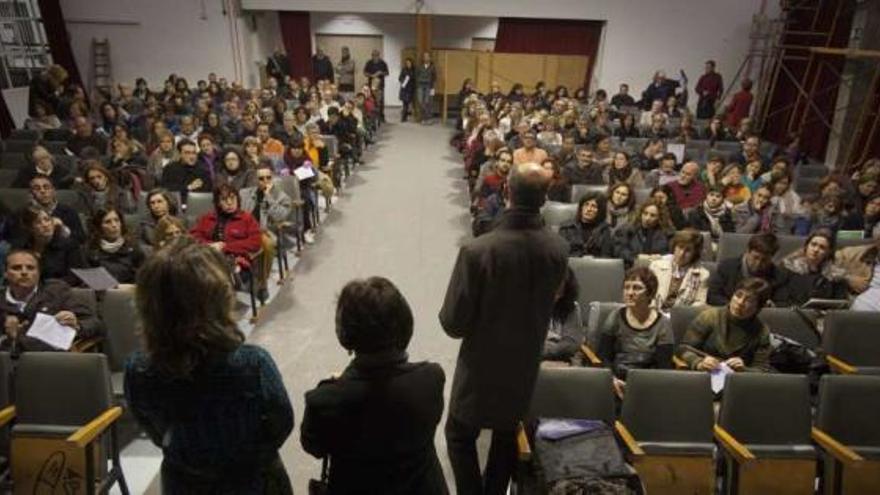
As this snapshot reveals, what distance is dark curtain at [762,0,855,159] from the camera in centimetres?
926

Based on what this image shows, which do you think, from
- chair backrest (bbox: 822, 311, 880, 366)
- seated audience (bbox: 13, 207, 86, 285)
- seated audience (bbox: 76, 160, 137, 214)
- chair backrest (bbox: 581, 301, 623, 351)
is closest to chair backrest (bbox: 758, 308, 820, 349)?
chair backrest (bbox: 822, 311, 880, 366)

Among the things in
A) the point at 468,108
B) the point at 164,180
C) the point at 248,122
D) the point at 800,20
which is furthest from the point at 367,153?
the point at 800,20

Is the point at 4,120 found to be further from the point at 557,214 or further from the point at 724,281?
the point at 724,281

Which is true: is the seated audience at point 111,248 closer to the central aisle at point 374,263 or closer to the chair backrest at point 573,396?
the central aisle at point 374,263

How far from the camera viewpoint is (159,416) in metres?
1.47

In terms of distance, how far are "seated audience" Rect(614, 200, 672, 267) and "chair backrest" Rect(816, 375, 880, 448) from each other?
5.38ft

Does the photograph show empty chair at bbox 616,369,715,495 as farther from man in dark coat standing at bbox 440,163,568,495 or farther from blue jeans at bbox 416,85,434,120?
blue jeans at bbox 416,85,434,120

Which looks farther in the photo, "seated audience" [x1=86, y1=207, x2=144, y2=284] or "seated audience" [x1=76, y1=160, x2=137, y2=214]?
"seated audience" [x1=76, y1=160, x2=137, y2=214]

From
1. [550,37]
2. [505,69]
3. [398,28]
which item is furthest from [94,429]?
[398,28]

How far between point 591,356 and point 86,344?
2.45 metres

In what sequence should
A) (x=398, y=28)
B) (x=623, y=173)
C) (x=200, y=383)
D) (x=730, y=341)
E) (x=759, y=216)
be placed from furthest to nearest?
(x=398, y=28) → (x=623, y=173) → (x=759, y=216) → (x=730, y=341) → (x=200, y=383)

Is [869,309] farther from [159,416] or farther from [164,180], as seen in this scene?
[164,180]

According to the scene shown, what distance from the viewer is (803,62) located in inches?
398

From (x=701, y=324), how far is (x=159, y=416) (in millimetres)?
2523
